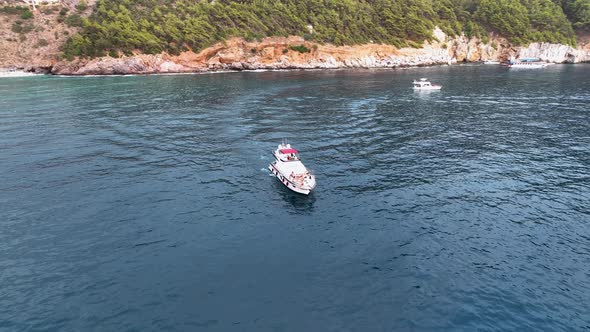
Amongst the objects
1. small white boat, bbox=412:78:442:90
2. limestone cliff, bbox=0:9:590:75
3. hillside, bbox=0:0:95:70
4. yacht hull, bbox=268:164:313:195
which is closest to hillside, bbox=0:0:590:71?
hillside, bbox=0:0:95:70

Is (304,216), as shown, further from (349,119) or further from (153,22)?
(153,22)

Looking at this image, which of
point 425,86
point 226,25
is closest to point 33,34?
point 226,25

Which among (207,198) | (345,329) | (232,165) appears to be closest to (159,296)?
(345,329)

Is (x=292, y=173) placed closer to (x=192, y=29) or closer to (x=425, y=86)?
(x=425, y=86)

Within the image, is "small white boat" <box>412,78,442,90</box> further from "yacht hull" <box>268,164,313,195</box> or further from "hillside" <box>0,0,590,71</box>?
"yacht hull" <box>268,164,313,195</box>

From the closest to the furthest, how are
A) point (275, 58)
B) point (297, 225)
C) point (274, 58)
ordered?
point (297, 225) < point (274, 58) < point (275, 58)

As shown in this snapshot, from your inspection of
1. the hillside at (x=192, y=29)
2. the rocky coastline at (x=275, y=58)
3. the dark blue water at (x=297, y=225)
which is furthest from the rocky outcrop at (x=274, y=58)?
the dark blue water at (x=297, y=225)

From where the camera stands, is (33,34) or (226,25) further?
(226,25)
